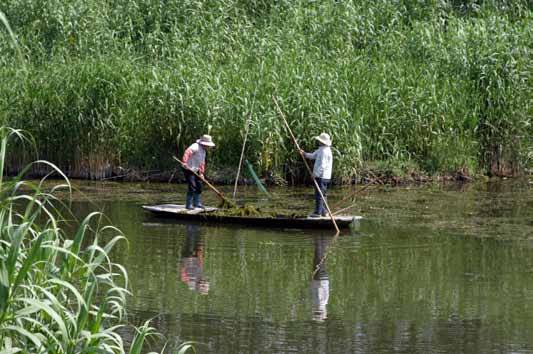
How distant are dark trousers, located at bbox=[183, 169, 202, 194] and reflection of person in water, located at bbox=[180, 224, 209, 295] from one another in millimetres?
637

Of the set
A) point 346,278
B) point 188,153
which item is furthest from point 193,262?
point 188,153

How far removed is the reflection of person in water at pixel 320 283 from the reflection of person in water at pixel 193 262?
1167mm

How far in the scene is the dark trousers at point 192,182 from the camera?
1606cm

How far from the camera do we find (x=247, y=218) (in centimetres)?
1545

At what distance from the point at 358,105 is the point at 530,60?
3.92 metres

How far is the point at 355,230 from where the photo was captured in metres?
15.6

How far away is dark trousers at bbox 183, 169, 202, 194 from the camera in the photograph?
16062 millimetres

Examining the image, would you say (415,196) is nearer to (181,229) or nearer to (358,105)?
(358,105)

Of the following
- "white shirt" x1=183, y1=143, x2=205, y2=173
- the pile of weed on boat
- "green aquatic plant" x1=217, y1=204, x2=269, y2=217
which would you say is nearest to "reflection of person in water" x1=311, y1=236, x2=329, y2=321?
the pile of weed on boat

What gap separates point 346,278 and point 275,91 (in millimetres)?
8142

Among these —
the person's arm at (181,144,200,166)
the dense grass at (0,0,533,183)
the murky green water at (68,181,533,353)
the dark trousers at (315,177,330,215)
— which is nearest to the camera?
the murky green water at (68,181,533,353)

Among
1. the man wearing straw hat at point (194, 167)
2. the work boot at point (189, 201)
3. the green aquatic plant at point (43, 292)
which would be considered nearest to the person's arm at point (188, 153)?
the man wearing straw hat at point (194, 167)

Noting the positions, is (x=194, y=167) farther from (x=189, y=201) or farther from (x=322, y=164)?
(x=322, y=164)

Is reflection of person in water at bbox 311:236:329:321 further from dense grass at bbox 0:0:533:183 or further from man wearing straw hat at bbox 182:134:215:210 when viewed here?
dense grass at bbox 0:0:533:183
